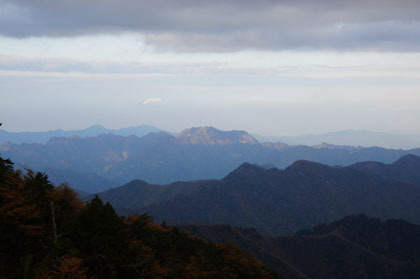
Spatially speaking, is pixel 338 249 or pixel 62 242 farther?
pixel 338 249

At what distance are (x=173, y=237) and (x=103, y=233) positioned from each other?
22112 millimetres

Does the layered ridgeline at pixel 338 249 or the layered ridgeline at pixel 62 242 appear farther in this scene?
the layered ridgeline at pixel 338 249

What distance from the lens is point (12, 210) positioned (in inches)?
1024

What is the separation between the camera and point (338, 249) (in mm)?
154875

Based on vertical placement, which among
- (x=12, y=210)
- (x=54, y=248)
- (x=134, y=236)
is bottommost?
(x=134, y=236)

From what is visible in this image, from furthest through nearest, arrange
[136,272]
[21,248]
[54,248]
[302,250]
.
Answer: [302,250] → [136,272] → [21,248] → [54,248]

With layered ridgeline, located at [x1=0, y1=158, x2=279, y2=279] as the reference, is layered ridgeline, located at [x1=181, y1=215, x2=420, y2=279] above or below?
below

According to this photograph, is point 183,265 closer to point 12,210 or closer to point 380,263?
point 12,210

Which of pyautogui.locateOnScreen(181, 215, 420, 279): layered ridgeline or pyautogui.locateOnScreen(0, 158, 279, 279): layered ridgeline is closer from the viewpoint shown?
pyautogui.locateOnScreen(0, 158, 279, 279): layered ridgeline

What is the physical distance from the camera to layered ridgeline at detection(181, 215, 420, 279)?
138625 mm

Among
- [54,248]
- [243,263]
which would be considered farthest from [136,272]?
[243,263]

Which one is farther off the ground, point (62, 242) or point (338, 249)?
point (62, 242)

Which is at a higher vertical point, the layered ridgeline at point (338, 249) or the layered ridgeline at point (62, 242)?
the layered ridgeline at point (62, 242)

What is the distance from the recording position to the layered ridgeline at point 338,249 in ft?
455
